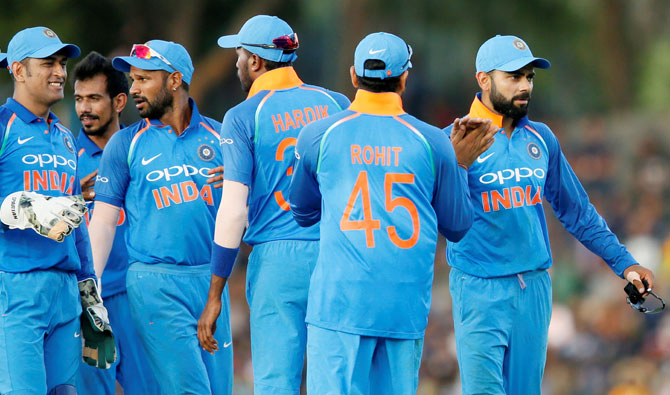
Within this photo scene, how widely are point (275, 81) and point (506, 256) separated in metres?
1.89

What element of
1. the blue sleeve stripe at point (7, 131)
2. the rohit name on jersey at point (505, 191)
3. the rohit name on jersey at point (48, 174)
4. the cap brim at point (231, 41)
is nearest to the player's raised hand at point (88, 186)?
the rohit name on jersey at point (48, 174)

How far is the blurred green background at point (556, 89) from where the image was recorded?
14711 mm

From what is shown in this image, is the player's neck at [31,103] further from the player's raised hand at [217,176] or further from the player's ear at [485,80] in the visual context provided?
the player's ear at [485,80]

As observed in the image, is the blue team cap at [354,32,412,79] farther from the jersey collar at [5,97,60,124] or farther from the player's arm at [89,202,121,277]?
the player's arm at [89,202,121,277]

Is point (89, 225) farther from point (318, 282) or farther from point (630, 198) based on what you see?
point (630, 198)

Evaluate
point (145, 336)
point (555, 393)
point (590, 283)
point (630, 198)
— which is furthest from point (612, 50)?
point (145, 336)

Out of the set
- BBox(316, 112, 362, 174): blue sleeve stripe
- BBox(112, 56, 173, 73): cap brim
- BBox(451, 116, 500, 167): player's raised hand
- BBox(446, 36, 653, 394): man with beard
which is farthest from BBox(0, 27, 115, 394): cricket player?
BBox(446, 36, 653, 394): man with beard

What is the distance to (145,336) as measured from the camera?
7.46 m

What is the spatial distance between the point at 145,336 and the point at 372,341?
219 cm

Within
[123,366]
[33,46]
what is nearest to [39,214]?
[33,46]

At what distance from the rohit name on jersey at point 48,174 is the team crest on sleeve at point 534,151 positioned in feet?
9.87

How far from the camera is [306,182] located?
20.1 feet

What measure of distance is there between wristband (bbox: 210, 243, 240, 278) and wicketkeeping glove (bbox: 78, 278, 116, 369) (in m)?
0.85

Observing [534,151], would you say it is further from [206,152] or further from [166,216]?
[166,216]
